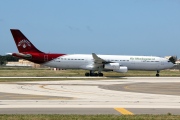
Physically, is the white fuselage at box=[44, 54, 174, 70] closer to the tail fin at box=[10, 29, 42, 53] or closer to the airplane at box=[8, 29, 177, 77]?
the airplane at box=[8, 29, 177, 77]

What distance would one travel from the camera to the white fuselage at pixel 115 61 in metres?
52.0

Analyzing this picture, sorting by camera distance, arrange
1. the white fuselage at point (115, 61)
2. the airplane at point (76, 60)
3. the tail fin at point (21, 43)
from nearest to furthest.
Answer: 1. the airplane at point (76, 60)
2. the tail fin at point (21, 43)
3. the white fuselage at point (115, 61)

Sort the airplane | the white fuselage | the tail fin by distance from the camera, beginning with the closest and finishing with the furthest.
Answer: the airplane, the tail fin, the white fuselage

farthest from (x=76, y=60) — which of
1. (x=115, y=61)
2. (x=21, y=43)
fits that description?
(x=21, y=43)

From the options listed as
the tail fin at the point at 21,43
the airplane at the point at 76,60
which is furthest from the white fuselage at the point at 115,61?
the tail fin at the point at 21,43

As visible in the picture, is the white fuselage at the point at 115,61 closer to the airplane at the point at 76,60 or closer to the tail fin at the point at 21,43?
the airplane at the point at 76,60

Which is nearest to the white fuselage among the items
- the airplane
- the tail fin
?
the airplane

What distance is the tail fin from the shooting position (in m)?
51.9

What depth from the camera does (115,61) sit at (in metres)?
52.8

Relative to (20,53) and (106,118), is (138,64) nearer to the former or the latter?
(20,53)

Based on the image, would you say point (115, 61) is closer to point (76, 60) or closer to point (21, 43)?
point (76, 60)

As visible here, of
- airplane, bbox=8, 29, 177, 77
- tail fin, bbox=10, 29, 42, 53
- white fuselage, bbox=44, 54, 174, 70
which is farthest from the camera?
white fuselage, bbox=44, 54, 174, 70

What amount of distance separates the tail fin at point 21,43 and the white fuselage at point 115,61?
3.20 m

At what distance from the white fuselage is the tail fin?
3.20m
